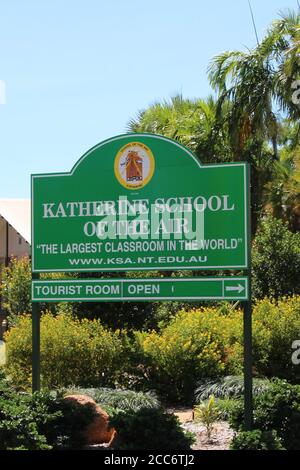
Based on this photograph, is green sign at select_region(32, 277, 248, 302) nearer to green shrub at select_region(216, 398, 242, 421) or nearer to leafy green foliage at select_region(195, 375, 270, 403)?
green shrub at select_region(216, 398, 242, 421)

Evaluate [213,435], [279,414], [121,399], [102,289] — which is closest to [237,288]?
[279,414]

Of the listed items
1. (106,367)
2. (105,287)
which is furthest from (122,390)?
(105,287)

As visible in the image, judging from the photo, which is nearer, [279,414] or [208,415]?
[279,414]

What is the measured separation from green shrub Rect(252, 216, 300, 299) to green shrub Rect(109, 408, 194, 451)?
8.49 m

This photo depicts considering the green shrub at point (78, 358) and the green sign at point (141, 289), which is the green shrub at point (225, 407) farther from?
the green shrub at point (78, 358)

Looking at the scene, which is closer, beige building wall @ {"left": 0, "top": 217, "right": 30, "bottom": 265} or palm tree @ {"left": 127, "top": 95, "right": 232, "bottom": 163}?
palm tree @ {"left": 127, "top": 95, "right": 232, "bottom": 163}

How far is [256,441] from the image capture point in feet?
23.0

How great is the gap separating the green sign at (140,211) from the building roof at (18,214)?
19501 millimetres

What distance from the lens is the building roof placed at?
28.5 m

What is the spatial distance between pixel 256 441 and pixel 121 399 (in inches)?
119

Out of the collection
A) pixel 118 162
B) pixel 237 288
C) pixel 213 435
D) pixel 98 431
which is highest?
pixel 118 162

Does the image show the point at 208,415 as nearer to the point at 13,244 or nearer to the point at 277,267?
the point at 277,267

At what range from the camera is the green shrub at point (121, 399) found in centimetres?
954

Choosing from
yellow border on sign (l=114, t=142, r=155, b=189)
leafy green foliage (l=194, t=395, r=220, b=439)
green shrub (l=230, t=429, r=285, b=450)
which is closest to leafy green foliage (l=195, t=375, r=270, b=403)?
→ leafy green foliage (l=194, t=395, r=220, b=439)
